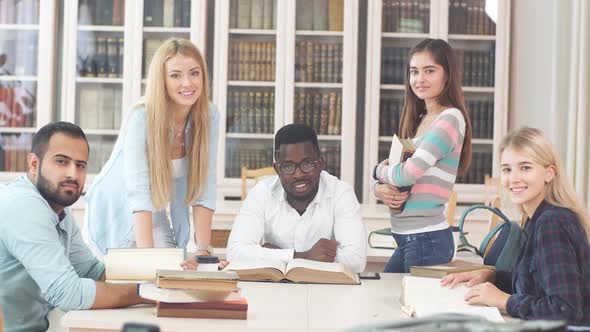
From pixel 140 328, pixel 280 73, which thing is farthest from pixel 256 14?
pixel 140 328

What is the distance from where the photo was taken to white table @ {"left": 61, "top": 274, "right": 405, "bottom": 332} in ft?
6.07

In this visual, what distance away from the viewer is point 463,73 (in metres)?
5.63

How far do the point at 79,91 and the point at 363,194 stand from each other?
6.70 feet

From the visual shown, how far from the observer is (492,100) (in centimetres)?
560

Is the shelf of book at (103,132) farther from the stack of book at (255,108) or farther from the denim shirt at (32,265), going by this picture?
the denim shirt at (32,265)

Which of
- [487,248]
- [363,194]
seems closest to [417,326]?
[487,248]

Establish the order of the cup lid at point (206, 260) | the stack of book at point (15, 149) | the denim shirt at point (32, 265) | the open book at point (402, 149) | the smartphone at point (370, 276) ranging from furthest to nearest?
1. the stack of book at point (15, 149)
2. the open book at point (402, 149)
3. the smartphone at point (370, 276)
4. the cup lid at point (206, 260)
5. the denim shirt at point (32, 265)

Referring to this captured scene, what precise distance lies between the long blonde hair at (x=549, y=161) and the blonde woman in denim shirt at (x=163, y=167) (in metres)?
1.09

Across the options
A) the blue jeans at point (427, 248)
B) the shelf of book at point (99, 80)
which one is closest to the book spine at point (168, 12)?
the shelf of book at point (99, 80)

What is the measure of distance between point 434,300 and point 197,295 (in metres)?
0.58

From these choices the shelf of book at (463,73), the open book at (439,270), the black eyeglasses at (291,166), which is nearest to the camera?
the open book at (439,270)

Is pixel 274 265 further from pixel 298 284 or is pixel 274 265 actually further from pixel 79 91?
pixel 79 91

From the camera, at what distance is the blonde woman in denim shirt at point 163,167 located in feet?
8.68

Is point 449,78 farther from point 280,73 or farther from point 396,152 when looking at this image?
point 280,73
